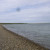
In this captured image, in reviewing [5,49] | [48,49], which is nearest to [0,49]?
[5,49]

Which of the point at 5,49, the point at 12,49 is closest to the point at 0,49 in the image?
the point at 5,49

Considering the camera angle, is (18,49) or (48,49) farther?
(48,49)

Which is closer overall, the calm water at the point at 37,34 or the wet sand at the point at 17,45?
the wet sand at the point at 17,45

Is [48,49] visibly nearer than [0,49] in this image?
No

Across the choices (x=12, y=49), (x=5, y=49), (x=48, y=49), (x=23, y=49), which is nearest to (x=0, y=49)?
(x=5, y=49)

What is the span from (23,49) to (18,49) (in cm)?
47

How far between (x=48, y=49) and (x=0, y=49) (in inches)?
196

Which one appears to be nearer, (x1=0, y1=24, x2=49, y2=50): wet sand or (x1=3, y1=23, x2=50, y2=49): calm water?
(x1=0, y1=24, x2=49, y2=50): wet sand

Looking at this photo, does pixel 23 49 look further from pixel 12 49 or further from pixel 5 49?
pixel 5 49

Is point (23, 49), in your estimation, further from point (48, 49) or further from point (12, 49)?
point (48, 49)

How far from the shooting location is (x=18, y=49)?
9305 millimetres

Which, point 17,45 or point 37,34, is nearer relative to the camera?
point 17,45

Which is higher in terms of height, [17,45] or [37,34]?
[37,34]

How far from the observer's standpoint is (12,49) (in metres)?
9.15
